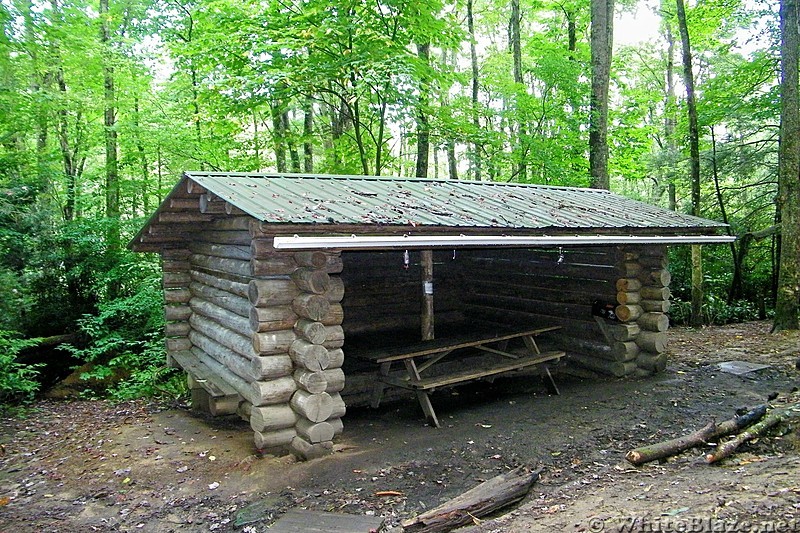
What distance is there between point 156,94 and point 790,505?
60.9 ft

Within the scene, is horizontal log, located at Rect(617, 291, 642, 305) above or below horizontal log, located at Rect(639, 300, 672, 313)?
above

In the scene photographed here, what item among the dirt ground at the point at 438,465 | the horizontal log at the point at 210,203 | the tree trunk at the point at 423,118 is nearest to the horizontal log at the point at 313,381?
the dirt ground at the point at 438,465

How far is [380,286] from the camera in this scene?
31.9 ft

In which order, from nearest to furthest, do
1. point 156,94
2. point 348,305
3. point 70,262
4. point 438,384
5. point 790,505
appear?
point 790,505, point 438,384, point 348,305, point 70,262, point 156,94

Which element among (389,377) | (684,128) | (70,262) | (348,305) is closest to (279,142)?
(70,262)

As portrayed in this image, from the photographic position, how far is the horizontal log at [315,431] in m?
5.36

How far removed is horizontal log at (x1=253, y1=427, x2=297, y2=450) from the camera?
5.48 metres

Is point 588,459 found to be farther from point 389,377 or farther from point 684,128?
point 684,128

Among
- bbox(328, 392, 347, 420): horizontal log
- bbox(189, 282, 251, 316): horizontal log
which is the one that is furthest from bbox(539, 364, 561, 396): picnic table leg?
bbox(189, 282, 251, 316): horizontal log

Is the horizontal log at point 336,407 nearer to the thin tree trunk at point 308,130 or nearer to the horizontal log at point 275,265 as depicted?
the horizontal log at point 275,265

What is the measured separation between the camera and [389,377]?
750cm

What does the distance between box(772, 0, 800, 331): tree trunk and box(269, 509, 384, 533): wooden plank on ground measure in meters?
10.0

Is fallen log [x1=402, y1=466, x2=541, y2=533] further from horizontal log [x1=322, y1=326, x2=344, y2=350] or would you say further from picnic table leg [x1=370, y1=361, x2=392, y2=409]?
picnic table leg [x1=370, y1=361, x2=392, y2=409]

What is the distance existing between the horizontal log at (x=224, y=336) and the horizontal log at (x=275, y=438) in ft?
2.66
